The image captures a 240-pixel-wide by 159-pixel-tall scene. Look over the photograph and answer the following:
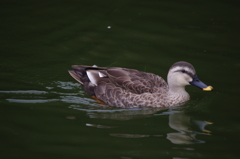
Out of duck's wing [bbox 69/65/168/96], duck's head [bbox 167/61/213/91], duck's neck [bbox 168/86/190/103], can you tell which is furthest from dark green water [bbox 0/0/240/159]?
duck's head [bbox 167/61/213/91]

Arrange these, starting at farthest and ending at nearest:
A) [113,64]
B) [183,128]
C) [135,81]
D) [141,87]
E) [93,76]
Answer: [113,64], [93,76], [135,81], [141,87], [183,128]

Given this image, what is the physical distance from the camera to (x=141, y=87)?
334 inches

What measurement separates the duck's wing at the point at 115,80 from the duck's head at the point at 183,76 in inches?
14.2

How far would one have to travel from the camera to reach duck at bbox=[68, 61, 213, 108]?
8.27m

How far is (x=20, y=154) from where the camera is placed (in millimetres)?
5895

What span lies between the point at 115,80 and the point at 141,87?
683 millimetres

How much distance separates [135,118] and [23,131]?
2.23 meters

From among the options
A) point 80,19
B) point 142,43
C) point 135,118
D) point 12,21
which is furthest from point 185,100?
point 12,21

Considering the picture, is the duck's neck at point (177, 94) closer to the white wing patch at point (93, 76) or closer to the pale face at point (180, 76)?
the pale face at point (180, 76)

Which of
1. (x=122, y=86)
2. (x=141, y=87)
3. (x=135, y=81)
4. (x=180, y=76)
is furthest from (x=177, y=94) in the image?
(x=122, y=86)

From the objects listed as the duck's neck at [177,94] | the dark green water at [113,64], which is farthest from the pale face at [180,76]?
the dark green water at [113,64]

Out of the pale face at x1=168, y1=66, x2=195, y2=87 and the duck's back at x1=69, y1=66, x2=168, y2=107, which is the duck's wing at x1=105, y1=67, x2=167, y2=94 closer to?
the duck's back at x1=69, y1=66, x2=168, y2=107

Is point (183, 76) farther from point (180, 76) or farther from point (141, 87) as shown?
point (141, 87)

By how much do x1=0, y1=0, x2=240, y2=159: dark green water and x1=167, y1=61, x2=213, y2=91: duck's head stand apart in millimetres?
530
